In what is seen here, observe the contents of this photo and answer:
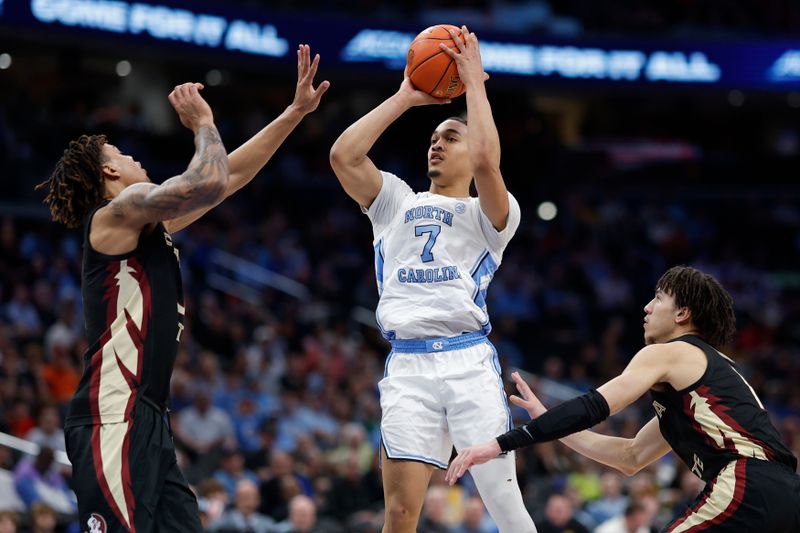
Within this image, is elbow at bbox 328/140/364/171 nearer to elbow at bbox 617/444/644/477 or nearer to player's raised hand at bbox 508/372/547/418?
player's raised hand at bbox 508/372/547/418

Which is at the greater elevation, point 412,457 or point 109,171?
point 109,171

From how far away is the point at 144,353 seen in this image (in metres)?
5.14

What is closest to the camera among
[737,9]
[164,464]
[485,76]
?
[164,464]

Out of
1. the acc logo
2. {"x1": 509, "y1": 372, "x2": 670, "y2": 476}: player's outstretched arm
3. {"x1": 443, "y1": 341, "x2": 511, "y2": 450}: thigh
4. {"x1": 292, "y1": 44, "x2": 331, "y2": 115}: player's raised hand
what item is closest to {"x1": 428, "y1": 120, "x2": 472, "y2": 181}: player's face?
{"x1": 292, "y1": 44, "x2": 331, "y2": 115}: player's raised hand

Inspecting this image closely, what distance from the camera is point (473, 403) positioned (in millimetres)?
6012

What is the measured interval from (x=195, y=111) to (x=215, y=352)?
10790 mm

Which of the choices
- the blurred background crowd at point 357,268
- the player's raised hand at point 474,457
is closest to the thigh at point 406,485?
the player's raised hand at point 474,457

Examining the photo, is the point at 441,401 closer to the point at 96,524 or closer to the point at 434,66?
the point at 434,66

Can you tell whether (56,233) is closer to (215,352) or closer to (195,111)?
(215,352)

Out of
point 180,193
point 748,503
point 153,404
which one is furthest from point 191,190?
point 748,503

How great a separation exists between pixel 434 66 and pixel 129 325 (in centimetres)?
235

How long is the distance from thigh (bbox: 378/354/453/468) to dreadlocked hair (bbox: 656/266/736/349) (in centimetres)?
139

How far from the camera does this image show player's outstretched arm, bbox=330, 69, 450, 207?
6.35 metres

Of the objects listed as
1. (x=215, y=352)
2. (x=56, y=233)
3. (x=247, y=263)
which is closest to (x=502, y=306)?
(x=247, y=263)
